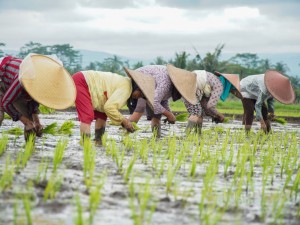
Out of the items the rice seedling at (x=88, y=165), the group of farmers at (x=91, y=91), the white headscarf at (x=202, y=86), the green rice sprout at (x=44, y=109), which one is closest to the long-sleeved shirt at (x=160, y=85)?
the group of farmers at (x=91, y=91)

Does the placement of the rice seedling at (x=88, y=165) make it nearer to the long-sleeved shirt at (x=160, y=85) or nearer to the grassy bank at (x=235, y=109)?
the long-sleeved shirt at (x=160, y=85)

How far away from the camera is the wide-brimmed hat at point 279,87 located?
7.31m

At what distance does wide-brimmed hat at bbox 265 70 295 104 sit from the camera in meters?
7.31

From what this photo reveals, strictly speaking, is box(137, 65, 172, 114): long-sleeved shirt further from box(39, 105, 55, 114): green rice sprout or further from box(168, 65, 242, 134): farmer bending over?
box(39, 105, 55, 114): green rice sprout

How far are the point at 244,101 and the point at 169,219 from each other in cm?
552

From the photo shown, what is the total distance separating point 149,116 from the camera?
6.62 metres

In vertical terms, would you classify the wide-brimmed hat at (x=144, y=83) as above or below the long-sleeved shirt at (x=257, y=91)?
above

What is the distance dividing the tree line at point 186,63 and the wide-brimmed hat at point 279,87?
10.4ft

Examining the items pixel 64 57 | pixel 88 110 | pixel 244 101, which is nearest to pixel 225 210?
pixel 88 110

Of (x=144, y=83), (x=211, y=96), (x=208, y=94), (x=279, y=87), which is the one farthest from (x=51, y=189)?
(x=279, y=87)

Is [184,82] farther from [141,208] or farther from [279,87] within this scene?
[141,208]

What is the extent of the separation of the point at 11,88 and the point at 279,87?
3.96m

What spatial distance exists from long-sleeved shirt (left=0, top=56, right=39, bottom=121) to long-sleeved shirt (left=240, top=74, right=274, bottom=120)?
3.43 m

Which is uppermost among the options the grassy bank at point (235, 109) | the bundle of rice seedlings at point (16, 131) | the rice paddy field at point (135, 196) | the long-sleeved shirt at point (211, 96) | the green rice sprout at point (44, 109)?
the long-sleeved shirt at point (211, 96)
